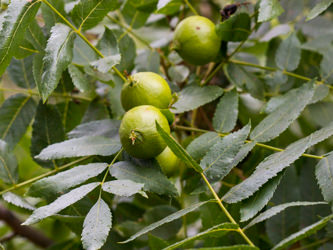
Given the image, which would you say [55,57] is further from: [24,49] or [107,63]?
[24,49]

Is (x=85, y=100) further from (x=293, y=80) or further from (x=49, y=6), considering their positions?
(x=293, y=80)

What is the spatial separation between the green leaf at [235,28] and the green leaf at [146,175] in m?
0.45

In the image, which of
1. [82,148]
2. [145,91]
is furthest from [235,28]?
[82,148]

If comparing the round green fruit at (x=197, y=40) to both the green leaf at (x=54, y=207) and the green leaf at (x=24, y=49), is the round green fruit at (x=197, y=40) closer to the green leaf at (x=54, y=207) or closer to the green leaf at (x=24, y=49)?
the green leaf at (x=24, y=49)

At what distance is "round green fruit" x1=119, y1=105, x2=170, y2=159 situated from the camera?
0.92 m

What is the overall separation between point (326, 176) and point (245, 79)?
0.49 metres

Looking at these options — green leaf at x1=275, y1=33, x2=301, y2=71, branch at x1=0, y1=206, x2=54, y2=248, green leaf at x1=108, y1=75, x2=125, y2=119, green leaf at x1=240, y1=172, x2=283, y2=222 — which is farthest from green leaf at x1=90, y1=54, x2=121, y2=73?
branch at x1=0, y1=206, x2=54, y2=248

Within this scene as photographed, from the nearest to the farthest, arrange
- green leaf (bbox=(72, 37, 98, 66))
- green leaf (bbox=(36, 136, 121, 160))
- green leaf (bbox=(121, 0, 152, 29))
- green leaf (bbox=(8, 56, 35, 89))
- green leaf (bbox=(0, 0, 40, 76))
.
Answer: green leaf (bbox=(0, 0, 40, 76)), green leaf (bbox=(36, 136, 121, 160)), green leaf (bbox=(72, 37, 98, 66)), green leaf (bbox=(8, 56, 35, 89)), green leaf (bbox=(121, 0, 152, 29))

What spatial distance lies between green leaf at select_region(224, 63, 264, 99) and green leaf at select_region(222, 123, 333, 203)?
1.28 feet

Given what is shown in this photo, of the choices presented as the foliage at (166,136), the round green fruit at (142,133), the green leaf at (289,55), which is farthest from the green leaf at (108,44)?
the green leaf at (289,55)

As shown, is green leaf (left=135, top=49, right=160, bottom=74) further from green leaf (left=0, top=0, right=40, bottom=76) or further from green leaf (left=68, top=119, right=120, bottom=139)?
green leaf (left=0, top=0, right=40, bottom=76)

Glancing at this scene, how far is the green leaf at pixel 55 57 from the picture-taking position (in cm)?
90

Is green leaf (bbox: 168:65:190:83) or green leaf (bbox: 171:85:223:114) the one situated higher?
green leaf (bbox: 171:85:223:114)

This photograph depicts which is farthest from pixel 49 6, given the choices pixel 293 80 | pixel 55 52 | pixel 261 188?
pixel 293 80
